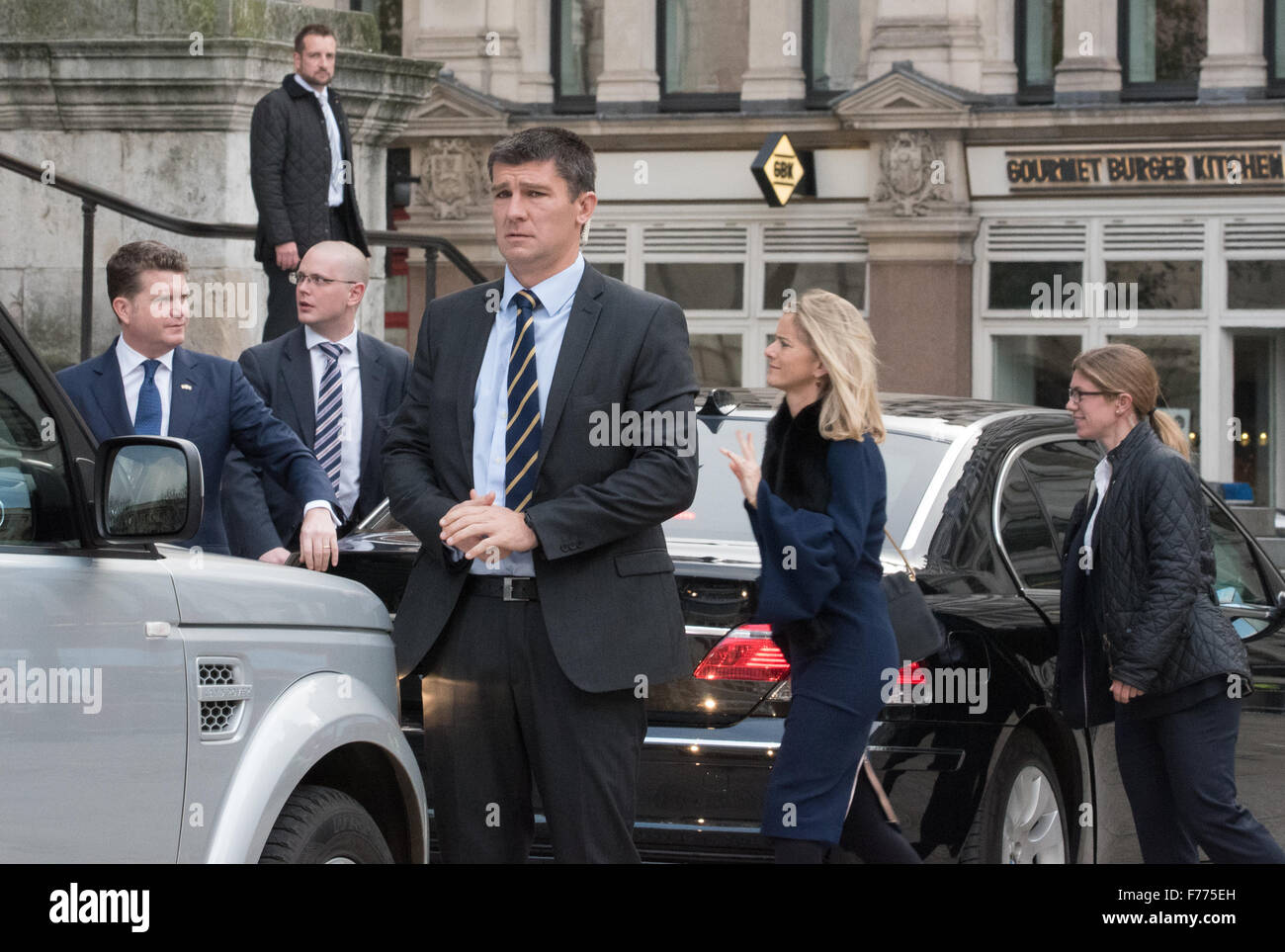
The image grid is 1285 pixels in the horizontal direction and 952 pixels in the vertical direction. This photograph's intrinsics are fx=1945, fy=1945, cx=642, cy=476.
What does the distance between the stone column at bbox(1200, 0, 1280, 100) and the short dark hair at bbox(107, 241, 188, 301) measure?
19.1m

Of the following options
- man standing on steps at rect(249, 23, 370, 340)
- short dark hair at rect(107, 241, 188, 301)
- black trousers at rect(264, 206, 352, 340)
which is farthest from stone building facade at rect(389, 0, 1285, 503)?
short dark hair at rect(107, 241, 188, 301)

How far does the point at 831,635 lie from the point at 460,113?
65.7ft

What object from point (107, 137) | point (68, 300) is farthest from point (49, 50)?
point (68, 300)

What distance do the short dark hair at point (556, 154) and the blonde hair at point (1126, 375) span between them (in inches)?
84.0

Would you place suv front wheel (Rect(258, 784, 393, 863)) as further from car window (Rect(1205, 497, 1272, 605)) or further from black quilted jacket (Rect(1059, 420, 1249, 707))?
car window (Rect(1205, 497, 1272, 605))

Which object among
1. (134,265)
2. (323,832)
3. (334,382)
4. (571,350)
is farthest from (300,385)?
(323,832)

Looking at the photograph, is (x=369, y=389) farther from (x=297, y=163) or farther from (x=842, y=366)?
(x=297, y=163)

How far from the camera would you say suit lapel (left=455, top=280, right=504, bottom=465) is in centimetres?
452

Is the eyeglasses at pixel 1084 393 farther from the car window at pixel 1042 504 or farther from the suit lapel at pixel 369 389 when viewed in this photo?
the suit lapel at pixel 369 389

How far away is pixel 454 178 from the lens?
2438 centimetres

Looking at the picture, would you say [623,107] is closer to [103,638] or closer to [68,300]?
[68,300]

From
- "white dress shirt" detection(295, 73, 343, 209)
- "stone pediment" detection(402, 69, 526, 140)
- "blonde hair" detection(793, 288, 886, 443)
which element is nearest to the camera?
"blonde hair" detection(793, 288, 886, 443)

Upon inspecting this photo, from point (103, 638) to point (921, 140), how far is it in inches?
800

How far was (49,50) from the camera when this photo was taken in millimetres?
9148
